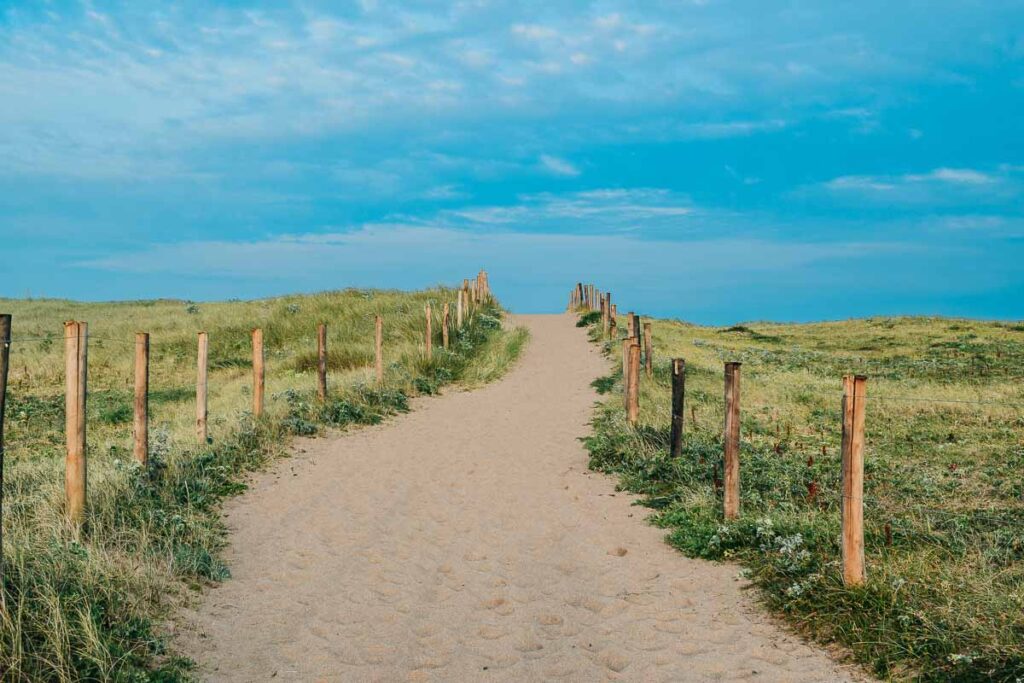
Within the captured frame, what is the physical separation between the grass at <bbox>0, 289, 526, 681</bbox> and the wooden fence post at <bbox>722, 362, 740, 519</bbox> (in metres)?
5.74

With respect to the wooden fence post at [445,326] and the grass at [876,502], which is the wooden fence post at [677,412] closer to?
the grass at [876,502]

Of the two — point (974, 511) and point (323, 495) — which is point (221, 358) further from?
point (974, 511)

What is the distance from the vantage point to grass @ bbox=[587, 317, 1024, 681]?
6035mm

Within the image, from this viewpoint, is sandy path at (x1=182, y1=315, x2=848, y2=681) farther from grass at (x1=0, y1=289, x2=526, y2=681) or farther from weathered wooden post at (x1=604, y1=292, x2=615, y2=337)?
weathered wooden post at (x1=604, y1=292, x2=615, y2=337)

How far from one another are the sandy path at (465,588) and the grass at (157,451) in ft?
1.99

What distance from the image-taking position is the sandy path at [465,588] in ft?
20.8

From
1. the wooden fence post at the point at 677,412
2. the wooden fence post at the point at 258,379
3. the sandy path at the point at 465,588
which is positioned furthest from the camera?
the wooden fence post at the point at 258,379

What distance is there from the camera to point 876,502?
33.5 ft

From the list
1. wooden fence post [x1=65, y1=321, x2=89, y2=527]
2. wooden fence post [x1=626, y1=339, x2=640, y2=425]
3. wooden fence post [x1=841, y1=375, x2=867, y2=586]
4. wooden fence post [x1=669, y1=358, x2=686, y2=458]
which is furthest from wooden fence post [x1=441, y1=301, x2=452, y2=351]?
wooden fence post [x1=841, y1=375, x2=867, y2=586]

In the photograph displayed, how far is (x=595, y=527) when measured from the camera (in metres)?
10.0

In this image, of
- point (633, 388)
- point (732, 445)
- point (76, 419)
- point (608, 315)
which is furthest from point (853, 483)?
point (608, 315)

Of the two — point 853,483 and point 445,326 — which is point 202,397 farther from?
point 445,326

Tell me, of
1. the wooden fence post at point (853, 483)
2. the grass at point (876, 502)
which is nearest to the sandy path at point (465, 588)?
the grass at point (876, 502)

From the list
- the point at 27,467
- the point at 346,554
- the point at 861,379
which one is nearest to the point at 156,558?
the point at 346,554
